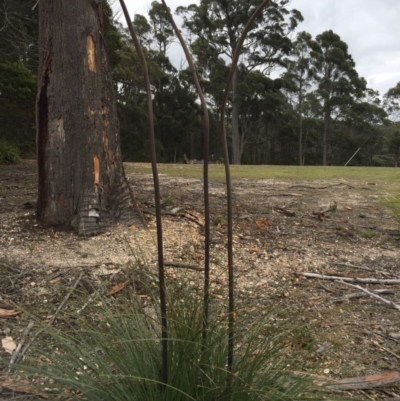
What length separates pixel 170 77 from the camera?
98.6 ft

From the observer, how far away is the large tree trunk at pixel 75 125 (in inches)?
140

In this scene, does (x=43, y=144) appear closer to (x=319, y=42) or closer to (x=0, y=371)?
(x=0, y=371)

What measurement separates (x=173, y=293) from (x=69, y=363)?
1.36ft

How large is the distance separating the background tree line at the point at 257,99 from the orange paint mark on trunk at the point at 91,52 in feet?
54.1

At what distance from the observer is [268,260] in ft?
11.3

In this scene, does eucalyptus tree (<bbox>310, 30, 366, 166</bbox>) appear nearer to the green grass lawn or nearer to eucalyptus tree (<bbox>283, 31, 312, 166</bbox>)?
eucalyptus tree (<bbox>283, 31, 312, 166</bbox>)

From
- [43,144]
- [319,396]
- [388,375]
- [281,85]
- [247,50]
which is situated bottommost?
[388,375]

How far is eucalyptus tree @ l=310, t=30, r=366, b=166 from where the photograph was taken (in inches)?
1309

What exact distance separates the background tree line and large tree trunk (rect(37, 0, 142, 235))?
16.5m

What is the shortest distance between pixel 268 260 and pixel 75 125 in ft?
5.99

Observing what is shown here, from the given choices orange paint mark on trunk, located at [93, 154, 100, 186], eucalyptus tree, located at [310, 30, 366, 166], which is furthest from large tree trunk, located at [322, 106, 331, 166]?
orange paint mark on trunk, located at [93, 154, 100, 186]

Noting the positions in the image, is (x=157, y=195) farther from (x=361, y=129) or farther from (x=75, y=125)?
(x=361, y=129)

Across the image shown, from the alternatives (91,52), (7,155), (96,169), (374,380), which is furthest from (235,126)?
(374,380)

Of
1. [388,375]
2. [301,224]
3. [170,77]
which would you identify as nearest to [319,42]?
[170,77]
